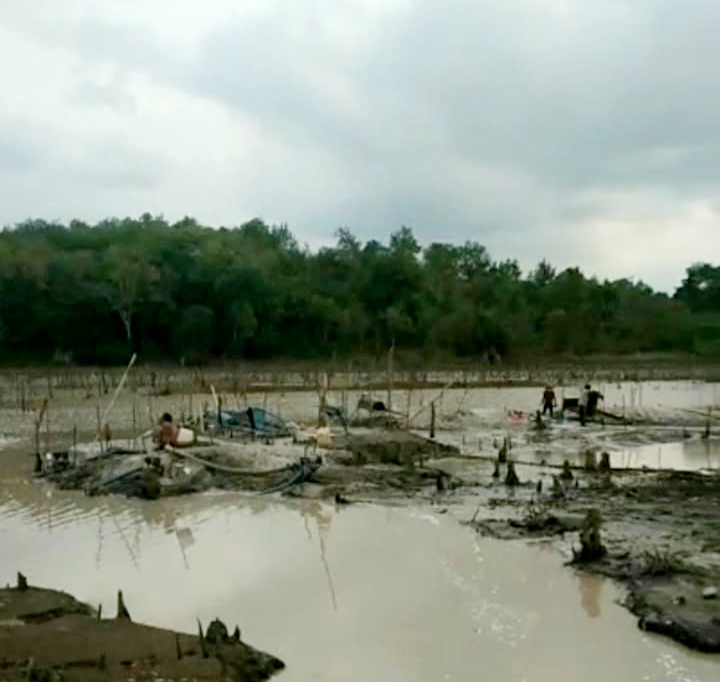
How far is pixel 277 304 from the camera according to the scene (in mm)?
59469

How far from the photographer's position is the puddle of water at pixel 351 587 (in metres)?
8.11

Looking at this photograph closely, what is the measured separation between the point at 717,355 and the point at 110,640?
5906 cm

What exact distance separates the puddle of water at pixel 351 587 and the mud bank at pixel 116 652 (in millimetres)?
467

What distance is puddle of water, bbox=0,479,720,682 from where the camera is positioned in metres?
8.11

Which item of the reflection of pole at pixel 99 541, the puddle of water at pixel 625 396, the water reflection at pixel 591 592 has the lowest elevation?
the reflection of pole at pixel 99 541

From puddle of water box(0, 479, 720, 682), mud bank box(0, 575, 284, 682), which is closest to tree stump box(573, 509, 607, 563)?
puddle of water box(0, 479, 720, 682)

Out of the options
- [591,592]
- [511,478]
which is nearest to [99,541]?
[591,592]

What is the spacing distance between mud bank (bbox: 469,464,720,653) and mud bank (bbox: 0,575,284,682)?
3.52 meters

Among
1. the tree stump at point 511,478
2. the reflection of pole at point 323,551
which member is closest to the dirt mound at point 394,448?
the tree stump at point 511,478

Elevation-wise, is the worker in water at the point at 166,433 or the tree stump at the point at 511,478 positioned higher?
the worker in water at the point at 166,433

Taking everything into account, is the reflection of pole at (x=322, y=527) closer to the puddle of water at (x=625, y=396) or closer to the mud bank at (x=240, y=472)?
the mud bank at (x=240, y=472)

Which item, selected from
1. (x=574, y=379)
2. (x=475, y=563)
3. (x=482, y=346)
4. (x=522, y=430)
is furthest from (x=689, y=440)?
(x=482, y=346)

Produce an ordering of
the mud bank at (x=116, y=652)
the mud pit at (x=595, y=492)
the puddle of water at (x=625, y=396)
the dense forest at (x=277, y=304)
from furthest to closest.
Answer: the dense forest at (x=277, y=304) → the puddle of water at (x=625, y=396) → the mud pit at (x=595, y=492) → the mud bank at (x=116, y=652)

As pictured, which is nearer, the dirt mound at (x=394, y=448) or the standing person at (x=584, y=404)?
the dirt mound at (x=394, y=448)
